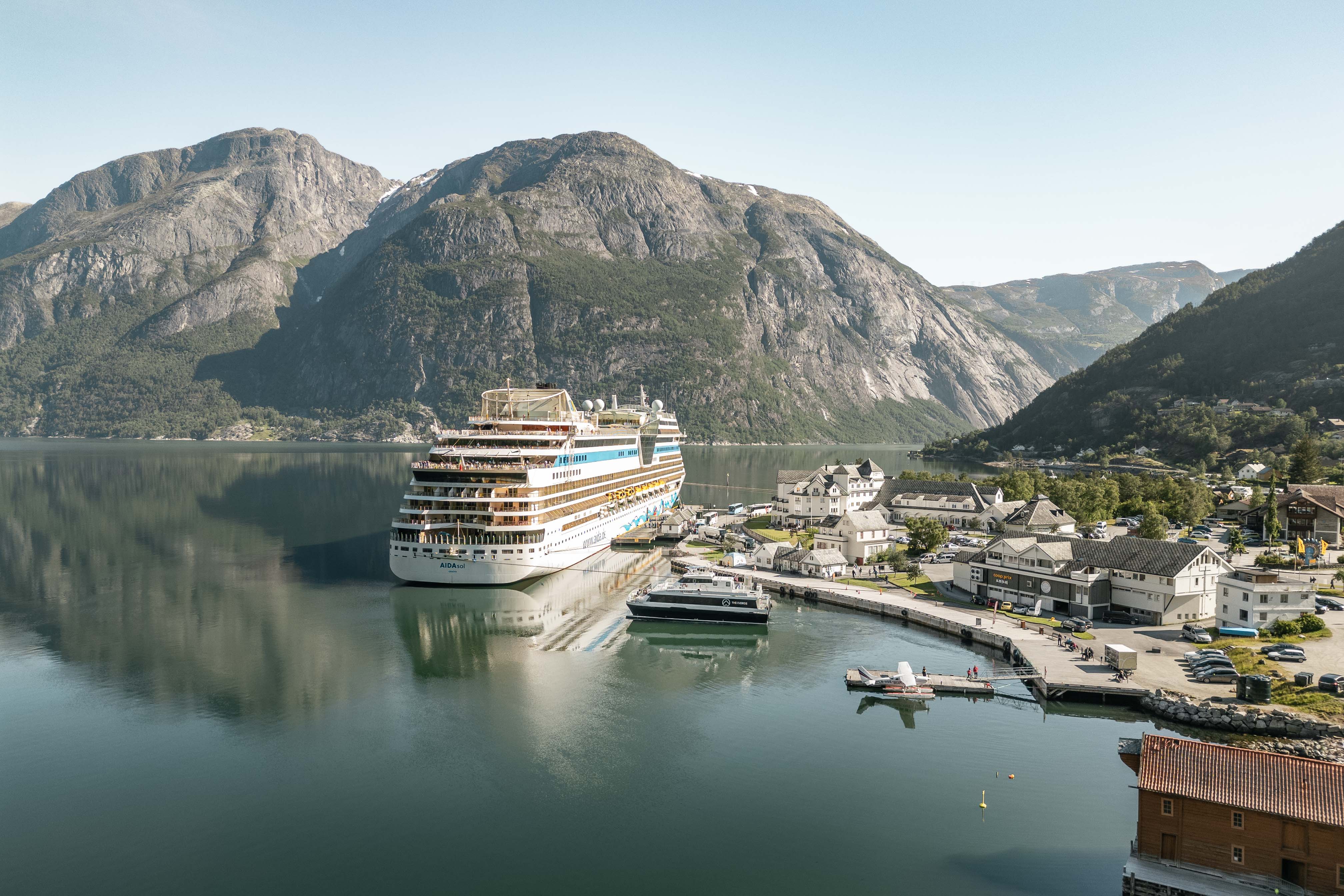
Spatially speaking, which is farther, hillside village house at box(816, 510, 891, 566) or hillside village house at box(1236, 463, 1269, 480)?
hillside village house at box(1236, 463, 1269, 480)

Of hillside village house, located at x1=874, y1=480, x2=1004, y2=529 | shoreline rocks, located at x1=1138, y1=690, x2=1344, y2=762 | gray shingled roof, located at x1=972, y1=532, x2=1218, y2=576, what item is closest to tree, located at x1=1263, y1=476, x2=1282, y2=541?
hillside village house, located at x1=874, y1=480, x2=1004, y2=529

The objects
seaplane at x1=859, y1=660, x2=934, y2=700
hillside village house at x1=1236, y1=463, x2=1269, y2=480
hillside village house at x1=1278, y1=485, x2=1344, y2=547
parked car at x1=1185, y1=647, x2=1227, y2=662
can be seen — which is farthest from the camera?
hillside village house at x1=1236, y1=463, x2=1269, y2=480

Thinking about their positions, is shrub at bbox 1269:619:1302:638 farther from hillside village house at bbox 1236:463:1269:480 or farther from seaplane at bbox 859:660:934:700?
hillside village house at bbox 1236:463:1269:480

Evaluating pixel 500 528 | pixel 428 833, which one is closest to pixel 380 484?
pixel 500 528

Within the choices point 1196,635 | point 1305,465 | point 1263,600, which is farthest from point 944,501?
point 1196,635

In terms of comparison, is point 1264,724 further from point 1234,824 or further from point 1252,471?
point 1252,471

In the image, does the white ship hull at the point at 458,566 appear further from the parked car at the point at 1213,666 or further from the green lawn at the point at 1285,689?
the green lawn at the point at 1285,689

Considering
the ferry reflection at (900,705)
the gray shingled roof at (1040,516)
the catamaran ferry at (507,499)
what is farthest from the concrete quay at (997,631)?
the gray shingled roof at (1040,516)
